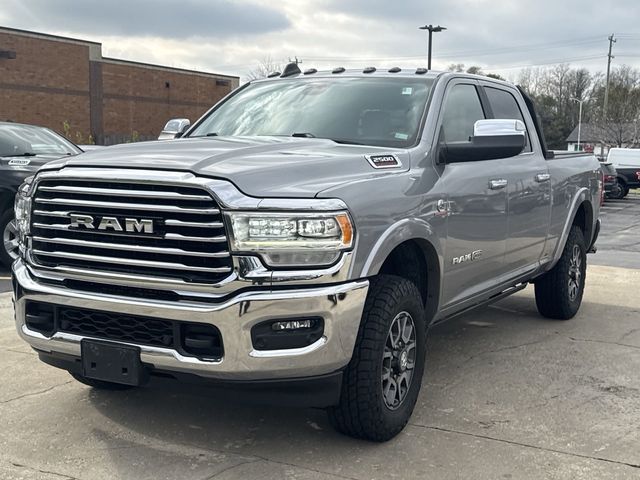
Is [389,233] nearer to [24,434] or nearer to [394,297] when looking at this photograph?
[394,297]

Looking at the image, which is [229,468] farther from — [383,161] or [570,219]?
[570,219]

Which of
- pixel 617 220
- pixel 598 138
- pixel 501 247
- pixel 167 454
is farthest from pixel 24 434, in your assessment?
pixel 598 138

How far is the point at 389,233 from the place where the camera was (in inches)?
143

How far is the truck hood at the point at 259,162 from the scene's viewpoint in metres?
3.27

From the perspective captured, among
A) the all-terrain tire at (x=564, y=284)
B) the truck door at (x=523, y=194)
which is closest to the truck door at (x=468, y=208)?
the truck door at (x=523, y=194)

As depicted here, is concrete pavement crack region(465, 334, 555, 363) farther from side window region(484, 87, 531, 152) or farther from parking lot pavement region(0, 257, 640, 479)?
side window region(484, 87, 531, 152)

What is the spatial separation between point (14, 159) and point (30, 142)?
665 millimetres

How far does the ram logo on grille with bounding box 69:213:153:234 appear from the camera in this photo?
3277 millimetres

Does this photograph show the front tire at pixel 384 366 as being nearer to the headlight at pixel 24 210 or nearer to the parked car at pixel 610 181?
the headlight at pixel 24 210

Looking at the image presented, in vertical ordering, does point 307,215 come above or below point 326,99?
below

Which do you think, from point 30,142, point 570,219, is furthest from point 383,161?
point 30,142

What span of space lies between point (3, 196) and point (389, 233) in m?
6.61

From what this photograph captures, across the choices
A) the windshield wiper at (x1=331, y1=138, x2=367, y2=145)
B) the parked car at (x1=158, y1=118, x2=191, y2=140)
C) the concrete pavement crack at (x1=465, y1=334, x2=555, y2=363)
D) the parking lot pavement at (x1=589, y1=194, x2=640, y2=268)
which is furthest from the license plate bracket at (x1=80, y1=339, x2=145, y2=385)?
the parking lot pavement at (x1=589, y1=194, x2=640, y2=268)

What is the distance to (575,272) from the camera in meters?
6.77
